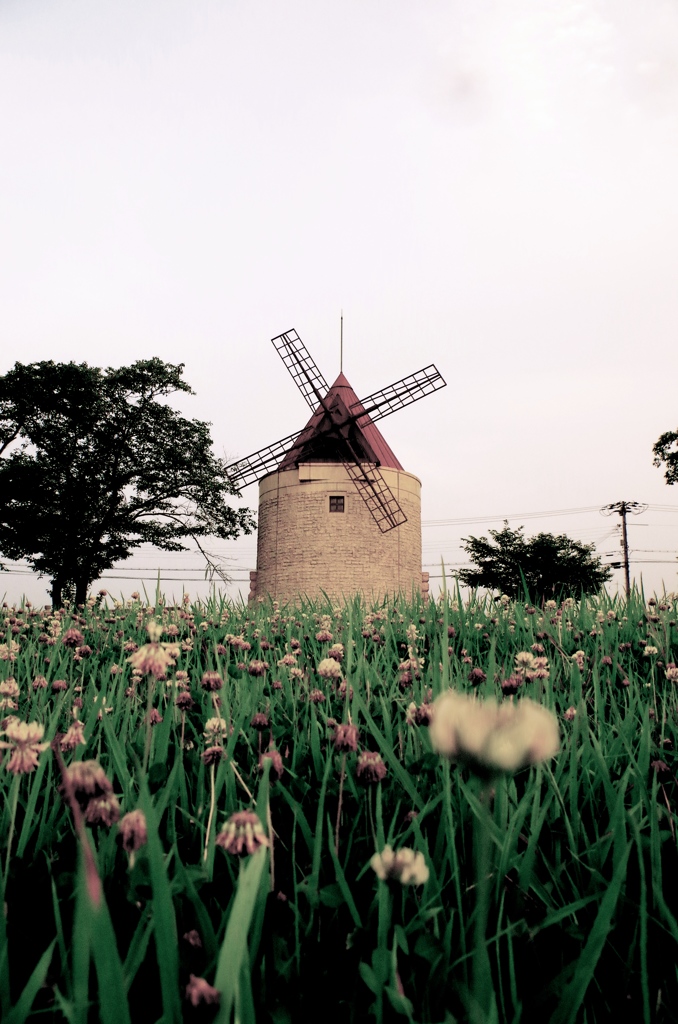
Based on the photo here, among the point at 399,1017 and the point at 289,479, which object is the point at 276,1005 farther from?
the point at 289,479

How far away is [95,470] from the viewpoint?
27.8 metres

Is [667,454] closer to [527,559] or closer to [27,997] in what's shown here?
[527,559]

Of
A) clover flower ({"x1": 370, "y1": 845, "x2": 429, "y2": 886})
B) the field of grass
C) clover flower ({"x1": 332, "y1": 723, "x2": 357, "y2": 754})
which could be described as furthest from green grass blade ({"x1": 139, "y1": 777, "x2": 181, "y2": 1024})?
clover flower ({"x1": 332, "y1": 723, "x2": 357, "y2": 754})

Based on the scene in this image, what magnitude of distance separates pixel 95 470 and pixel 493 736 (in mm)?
29268

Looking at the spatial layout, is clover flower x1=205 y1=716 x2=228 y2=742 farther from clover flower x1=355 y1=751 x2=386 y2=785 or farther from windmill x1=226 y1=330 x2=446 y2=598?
windmill x1=226 y1=330 x2=446 y2=598

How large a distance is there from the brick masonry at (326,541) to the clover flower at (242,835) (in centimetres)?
1768

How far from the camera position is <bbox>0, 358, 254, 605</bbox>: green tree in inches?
1041

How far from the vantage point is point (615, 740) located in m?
1.88

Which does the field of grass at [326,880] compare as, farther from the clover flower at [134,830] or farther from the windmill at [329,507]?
the windmill at [329,507]

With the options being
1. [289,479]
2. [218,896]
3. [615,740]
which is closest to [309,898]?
[218,896]

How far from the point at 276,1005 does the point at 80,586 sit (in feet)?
90.5

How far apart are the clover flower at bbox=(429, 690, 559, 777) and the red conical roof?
793 inches

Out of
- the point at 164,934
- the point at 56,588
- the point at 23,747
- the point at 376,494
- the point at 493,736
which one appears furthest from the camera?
the point at 56,588

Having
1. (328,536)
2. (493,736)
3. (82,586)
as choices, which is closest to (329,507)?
(328,536)
